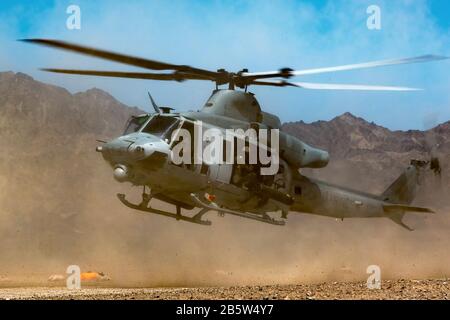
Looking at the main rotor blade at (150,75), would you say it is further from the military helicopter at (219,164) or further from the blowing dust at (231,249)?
the blowing dust at (231,249)

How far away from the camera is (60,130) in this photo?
53.4 m

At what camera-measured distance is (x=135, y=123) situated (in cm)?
1407

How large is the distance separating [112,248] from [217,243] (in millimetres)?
4780

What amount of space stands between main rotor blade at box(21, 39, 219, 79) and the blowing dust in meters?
7.45

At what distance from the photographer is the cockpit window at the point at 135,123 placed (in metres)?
14.0

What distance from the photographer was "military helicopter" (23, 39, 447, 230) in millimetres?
13227

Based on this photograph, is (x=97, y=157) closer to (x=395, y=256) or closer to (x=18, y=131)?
(x=18, y=131)

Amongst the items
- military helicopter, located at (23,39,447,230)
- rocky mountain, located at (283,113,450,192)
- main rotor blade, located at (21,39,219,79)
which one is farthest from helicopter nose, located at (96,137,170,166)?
rocky mountain, located at (283,113,450,192)

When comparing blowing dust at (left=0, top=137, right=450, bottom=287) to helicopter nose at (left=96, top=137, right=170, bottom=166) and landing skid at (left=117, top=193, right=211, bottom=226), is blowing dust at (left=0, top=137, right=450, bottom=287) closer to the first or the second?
landing skid at (left=117, top=193, right=211, bottom=226)

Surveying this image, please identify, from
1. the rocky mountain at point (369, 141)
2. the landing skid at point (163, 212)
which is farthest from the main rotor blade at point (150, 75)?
the rocky mountain at point (369, 141)

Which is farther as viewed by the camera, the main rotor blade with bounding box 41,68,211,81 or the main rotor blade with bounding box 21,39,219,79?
A: the main rotor blade with bounding box 41,68,211,81

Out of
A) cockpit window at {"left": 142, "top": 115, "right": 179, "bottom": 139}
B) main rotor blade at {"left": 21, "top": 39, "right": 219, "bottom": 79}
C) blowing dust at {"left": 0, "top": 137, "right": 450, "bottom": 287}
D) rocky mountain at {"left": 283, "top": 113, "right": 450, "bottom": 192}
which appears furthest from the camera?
rocky mountain at {"left": 283, "top": 113, "right": 450, "bottom": 192}

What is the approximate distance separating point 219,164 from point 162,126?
1.50 metres
